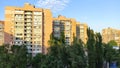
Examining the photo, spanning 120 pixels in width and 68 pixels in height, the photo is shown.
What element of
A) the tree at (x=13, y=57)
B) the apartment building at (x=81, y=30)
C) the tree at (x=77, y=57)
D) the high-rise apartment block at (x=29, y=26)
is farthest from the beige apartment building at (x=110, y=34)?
the tree at (x=13, y=57)

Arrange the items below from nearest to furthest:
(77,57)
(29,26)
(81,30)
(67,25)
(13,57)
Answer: (13,57) → (77,57) → (29,26) → (67,25) → (81,30)

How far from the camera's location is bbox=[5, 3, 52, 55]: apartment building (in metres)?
39.1

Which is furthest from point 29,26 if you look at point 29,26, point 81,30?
point 81,30

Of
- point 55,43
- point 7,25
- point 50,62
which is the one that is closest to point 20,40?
point 7,25

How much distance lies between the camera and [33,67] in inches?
792

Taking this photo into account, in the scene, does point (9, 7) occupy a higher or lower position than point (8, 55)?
higher

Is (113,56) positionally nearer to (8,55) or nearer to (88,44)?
(88,44)

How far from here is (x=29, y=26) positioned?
40312mm

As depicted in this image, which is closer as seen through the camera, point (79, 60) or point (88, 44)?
point (79, 60)

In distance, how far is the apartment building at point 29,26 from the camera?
39125mm

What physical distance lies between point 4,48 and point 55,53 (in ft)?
12.6

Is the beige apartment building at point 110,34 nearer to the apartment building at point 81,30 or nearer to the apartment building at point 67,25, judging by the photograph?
the apartment building at point 81,30

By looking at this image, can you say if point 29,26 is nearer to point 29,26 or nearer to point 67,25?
point 29,26

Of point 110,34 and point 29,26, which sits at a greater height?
point 29,26
